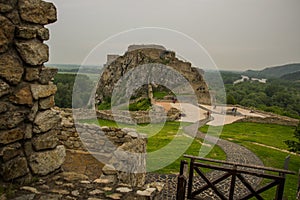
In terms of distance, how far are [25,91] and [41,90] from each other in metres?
0.22

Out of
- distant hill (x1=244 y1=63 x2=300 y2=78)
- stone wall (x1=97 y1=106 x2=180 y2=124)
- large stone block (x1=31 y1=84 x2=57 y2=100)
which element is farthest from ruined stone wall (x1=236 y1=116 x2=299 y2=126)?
distant hill (x1=244 y1=63 x2=300 y2=78)

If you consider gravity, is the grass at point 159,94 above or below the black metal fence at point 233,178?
below

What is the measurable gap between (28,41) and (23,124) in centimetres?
104

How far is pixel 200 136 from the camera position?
1516 cm

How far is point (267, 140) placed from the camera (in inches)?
619

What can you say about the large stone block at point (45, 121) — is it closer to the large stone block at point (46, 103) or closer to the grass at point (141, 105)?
the large stone block at point (46, 103)

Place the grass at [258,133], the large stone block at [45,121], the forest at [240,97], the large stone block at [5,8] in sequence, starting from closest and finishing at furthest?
1. the large stone block at [5,8]
2. the large stone block at [45,121]
3. the grass at [258,133]
4. the forest at [240,97]

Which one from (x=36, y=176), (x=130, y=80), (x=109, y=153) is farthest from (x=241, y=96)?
(x=36, y=176)

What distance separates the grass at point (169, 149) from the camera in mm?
9633

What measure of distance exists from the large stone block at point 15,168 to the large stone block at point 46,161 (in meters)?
0.10

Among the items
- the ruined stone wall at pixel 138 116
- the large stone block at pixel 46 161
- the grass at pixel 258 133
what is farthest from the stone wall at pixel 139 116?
the large stone block at pixel 46 161

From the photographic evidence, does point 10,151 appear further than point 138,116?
No

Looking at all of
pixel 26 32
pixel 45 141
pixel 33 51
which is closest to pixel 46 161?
pixel 45 141

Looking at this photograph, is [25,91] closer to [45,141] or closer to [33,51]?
[33,51]
